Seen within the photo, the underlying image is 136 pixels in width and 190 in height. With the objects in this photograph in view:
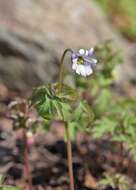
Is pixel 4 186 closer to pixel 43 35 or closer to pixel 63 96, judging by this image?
pixel 63 96

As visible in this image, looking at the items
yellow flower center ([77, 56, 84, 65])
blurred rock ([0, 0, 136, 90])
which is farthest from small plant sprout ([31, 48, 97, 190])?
blurred rock ([0, 0, 136, 90])

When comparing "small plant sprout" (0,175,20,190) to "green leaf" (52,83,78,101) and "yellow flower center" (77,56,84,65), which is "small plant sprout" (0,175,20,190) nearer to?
"green leaf" (52,83,78,101)

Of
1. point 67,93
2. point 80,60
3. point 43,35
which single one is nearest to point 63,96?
point 67,93

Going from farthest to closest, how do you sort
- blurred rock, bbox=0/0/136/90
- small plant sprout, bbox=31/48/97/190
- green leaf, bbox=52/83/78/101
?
1. blurred rock, bbox=0/0/136/90
2. green leaf, bbox=52/83/78/101
3. small plant sprout, bbox=31/48/97/190

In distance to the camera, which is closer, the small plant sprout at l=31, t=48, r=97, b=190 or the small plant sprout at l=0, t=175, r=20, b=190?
the small plant sprout at l=31, t=48, r=97, b=190

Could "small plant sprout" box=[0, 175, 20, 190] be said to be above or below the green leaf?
below

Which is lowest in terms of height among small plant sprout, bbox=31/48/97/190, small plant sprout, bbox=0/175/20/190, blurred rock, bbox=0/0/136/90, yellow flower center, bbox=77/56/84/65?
small plant sprout, bbox=0/175/20/190

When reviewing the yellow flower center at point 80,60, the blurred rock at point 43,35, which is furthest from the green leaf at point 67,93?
the blurred rock at point 43,35

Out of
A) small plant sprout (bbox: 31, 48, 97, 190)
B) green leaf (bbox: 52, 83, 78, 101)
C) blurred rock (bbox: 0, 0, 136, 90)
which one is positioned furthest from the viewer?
blurred rock (bbox: 0, 0, 136, 90)

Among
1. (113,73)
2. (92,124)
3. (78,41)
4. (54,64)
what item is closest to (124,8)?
(78,41)
